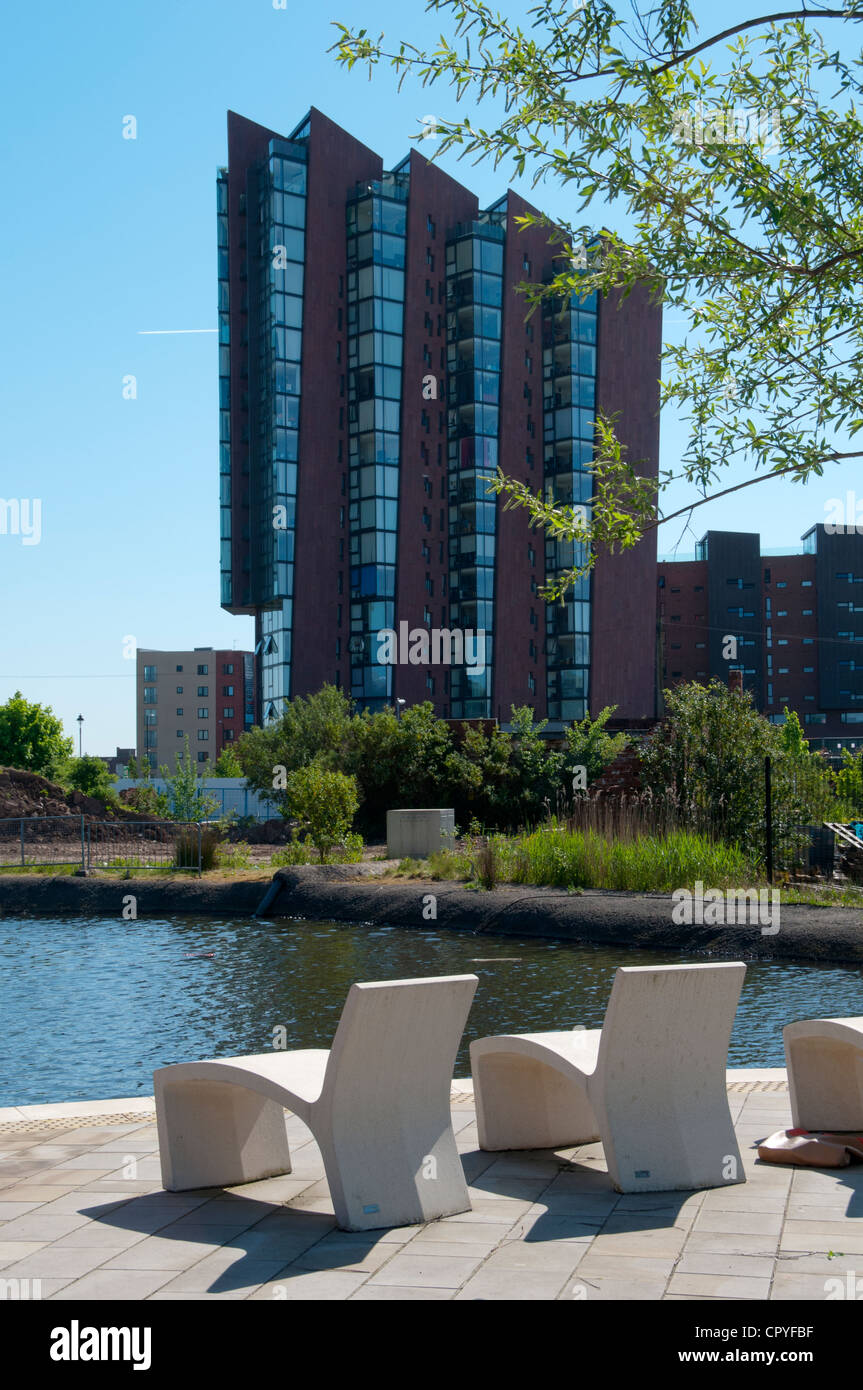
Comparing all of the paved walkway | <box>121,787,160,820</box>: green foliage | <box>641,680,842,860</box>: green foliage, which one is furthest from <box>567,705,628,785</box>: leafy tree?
the paved walkway

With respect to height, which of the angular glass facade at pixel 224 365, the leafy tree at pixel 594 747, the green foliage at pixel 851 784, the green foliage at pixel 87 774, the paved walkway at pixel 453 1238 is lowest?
the green foliage at pixel 87 774

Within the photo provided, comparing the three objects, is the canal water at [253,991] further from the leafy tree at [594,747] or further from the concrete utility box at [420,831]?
the leafy tree at [594,747]

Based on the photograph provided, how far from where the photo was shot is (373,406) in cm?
6675

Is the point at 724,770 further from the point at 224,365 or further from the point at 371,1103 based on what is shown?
the point at 224,365

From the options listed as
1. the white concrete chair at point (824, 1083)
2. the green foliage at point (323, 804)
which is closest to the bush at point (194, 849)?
the green foliage at point (323, 804)

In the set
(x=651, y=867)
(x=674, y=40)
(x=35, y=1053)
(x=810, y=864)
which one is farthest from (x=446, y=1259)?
(x=810, y=864)

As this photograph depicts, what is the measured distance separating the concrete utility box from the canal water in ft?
18.4

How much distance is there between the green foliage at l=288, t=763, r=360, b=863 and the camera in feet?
84.3

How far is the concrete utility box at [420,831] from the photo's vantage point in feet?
83.7

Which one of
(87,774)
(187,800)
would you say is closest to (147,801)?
(187,800)

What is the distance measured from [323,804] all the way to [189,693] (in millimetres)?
110248

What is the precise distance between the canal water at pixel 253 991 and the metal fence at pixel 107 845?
219 inches

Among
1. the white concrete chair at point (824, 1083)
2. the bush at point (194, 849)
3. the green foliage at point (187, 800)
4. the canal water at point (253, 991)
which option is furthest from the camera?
the green foliage at point (187, 800)

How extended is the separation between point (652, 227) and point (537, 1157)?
4.61 metres
